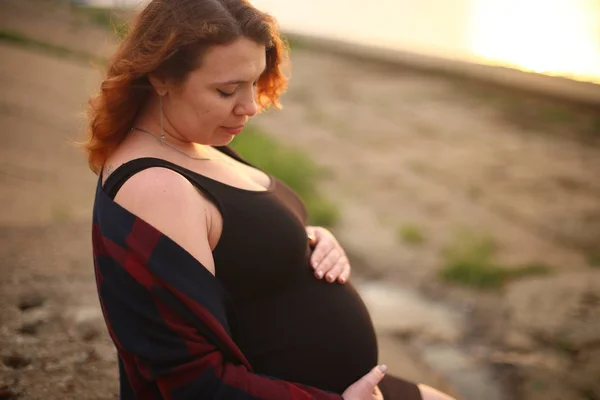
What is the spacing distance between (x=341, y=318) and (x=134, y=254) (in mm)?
622

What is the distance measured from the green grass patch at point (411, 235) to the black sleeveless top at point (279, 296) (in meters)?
2.11

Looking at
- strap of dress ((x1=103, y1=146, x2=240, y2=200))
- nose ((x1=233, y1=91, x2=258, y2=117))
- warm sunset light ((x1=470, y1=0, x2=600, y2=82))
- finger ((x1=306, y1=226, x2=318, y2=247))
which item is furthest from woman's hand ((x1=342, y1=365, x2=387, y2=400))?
warm sunset light ((x1=470, y1=0, x2=600, y2=82))

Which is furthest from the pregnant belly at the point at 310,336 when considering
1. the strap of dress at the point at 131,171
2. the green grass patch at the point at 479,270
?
the green grass patch at the point at 479,270

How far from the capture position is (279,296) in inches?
62.3

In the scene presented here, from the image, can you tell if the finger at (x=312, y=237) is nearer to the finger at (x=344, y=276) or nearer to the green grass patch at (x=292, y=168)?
the finger at (x=344, y=276)

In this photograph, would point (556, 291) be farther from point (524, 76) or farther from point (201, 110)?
point (524, 76)

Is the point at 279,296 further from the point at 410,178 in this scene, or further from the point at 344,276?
the point at 410,178

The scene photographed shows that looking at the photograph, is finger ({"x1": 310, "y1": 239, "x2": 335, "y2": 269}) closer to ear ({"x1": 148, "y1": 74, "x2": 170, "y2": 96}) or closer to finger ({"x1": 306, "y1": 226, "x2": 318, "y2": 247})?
finger ({"x1": 306, "y1": 226, "x2": 318, "y2": 247})

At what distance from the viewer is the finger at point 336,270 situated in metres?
1.71

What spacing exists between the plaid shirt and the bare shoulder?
2 cm

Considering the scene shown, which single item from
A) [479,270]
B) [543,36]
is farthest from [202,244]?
[543,36]

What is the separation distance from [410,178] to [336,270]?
10.5ft

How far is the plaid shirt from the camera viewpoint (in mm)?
1324

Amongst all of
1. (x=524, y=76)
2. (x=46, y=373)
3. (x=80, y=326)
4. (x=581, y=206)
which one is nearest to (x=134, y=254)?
(x=46, y=373)
